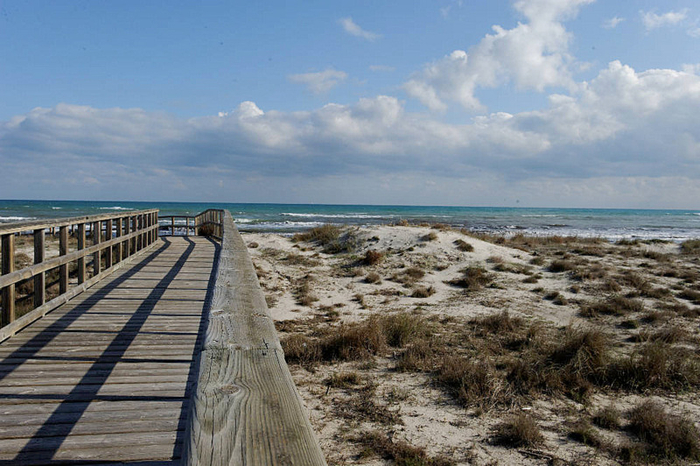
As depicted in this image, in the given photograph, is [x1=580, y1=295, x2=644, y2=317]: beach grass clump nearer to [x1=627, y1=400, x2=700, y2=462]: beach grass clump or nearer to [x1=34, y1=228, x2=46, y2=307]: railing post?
[x1=627, y1=400, x2=700, y2=462]: beach grass clump

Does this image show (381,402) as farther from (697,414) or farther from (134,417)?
(697,414)

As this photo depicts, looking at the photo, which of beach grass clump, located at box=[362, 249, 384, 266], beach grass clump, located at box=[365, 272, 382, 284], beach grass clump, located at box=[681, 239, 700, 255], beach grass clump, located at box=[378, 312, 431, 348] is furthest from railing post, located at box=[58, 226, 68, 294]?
beach grass clump, located at box=[681, 239, 700, 255]

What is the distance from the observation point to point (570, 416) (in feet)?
16.8

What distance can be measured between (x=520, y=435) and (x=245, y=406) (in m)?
4.26

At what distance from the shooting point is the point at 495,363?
668 cm

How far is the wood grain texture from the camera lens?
3.25ft

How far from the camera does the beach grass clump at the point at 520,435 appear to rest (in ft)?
14.8

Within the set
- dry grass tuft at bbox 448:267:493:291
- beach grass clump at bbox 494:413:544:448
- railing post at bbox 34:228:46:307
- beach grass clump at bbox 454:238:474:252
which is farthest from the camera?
beach grass clump at bbox 454:238:474:252

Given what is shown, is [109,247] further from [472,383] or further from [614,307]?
[614,307]

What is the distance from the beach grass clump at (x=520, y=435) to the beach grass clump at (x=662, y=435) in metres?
0.86

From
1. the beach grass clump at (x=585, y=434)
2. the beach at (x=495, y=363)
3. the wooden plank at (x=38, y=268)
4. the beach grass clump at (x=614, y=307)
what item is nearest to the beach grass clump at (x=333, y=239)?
the beach at (x=495, y=363)

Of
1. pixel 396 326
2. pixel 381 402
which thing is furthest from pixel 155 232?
pixel 381 402

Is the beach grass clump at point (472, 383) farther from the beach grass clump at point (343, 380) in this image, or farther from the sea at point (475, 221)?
the sea at point (475, 221)

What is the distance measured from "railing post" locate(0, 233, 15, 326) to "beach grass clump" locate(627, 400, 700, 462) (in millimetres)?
6670
